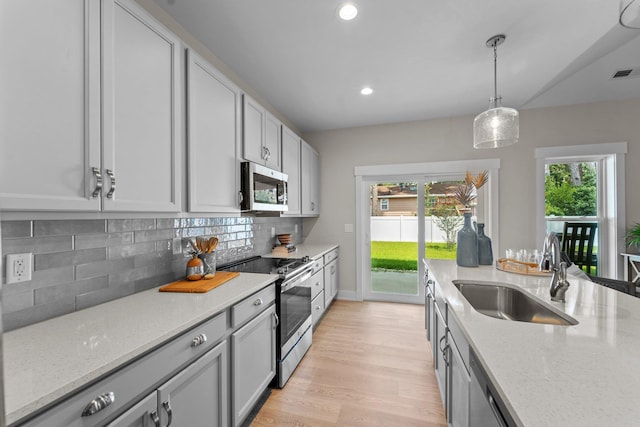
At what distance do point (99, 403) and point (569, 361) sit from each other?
4.77ft

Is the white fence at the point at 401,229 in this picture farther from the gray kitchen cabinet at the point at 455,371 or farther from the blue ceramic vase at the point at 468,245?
the gray kitchen cabinet at the point at 455,371

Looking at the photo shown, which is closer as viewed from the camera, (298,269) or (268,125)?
(298,269)

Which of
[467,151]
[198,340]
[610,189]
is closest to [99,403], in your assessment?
[198,340]

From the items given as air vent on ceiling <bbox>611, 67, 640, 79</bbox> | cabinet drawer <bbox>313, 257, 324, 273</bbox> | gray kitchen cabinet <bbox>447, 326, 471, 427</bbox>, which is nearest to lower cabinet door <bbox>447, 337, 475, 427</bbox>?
gray kitchen cabinet <bbox>447, 326, 471, 427</bbox>

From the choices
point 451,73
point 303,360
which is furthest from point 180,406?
point 451,73

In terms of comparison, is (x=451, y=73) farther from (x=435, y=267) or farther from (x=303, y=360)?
(x=303, y=360)

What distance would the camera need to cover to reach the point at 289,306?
221 centimetres

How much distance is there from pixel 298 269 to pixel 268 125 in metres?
1.33

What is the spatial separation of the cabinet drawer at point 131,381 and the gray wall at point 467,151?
2950 mm

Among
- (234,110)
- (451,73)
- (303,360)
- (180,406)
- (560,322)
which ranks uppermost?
(451,73)

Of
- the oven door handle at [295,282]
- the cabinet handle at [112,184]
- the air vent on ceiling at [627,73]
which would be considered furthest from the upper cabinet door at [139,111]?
the air vent on ceiling at [627,73]

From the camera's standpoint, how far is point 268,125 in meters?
2.60

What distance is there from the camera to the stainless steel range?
208 cm

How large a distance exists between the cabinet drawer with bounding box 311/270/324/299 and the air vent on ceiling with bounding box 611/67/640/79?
3.49m
